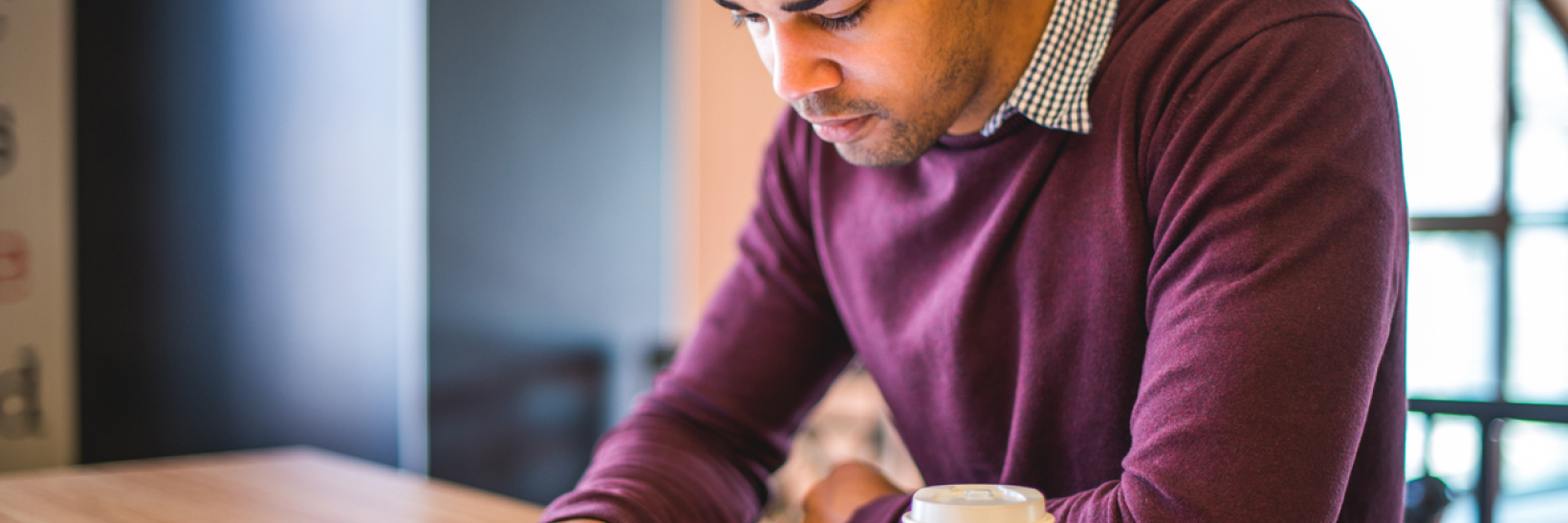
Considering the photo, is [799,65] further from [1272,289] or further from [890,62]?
[1272,289]

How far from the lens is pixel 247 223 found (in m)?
1.91

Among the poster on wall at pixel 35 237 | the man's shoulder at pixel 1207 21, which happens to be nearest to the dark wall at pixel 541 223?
the poster on wall at pixel 35 237

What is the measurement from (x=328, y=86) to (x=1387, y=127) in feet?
6.25

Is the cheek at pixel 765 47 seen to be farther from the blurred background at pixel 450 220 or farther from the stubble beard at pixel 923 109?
the blurred background at pixel 450 220

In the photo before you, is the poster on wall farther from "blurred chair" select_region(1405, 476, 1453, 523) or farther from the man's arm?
"blurred chair" select_region(1405, 476, 1453, 523)

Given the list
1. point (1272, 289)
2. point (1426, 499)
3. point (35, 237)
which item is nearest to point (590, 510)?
point (1272, 289)

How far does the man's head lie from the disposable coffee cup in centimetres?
37

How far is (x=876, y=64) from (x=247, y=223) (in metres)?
1.57

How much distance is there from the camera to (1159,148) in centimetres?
73

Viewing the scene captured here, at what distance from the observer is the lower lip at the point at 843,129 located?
87 cm

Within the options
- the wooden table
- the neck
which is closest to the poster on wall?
the wooden table

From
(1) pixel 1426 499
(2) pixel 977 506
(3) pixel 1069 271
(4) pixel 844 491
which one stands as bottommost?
(1) pixel 1426 499

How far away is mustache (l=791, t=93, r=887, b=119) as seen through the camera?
0.85 metres

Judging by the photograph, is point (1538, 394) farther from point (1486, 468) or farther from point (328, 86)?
point (328, 86)
